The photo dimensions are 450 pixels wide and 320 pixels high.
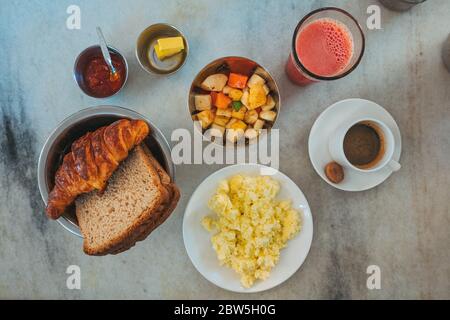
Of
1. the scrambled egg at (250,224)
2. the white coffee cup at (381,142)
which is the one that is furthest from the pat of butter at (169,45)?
the white coffee cup at (381,142)

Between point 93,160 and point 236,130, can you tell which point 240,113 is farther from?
point 93,160

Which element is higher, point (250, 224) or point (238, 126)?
point (238, 126)

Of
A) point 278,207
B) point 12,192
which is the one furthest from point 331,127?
point 12,192

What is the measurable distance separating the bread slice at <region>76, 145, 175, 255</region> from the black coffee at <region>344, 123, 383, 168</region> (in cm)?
57

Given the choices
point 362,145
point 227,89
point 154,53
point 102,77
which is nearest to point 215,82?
point 227,89

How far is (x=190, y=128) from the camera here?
4.48 feet

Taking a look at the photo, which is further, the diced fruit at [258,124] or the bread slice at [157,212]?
the diced fruit at [258,124]

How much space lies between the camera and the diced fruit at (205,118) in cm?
126

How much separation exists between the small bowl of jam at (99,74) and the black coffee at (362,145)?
2.38 feet

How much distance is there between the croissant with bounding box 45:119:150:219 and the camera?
3.48 ft

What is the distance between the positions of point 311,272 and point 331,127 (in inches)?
18.9

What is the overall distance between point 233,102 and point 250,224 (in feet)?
1.22

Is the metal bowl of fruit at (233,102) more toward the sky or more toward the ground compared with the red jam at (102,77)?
more toward the ground

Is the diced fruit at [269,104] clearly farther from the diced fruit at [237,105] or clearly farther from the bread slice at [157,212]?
the bread slice at [157,212]
